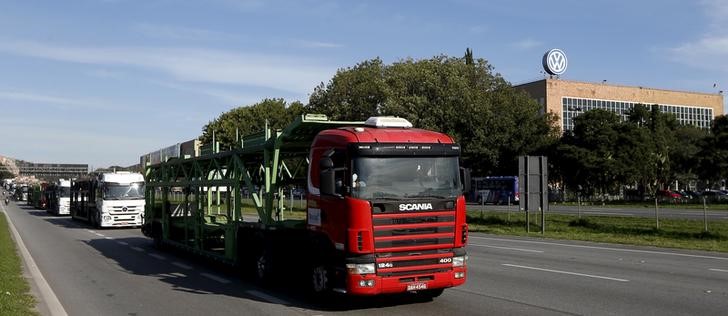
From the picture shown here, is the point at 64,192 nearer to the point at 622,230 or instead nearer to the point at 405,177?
the point at 622,230

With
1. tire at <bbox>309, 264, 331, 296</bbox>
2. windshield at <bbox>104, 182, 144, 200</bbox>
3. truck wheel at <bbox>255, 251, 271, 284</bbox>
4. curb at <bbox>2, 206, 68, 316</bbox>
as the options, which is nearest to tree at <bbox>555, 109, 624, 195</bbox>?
windshield at <bbox>104, 182, 144, 200</bbox>

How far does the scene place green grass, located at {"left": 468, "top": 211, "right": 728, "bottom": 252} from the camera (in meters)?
23.1

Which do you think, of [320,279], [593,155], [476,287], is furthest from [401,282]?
[593,155]

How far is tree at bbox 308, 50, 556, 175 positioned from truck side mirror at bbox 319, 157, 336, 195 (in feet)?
124

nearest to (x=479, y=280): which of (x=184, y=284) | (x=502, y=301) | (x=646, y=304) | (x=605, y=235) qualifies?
(x=502, y=301)

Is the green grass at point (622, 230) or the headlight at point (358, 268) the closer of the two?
the headlight at point (358, 268)

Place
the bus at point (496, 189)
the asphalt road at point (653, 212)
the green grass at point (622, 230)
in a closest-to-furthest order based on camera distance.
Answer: the green grass at point (622, 230) < the asphalt road at point (653, 212) < the bus at point (496, 189)

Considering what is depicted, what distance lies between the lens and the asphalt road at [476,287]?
973cm

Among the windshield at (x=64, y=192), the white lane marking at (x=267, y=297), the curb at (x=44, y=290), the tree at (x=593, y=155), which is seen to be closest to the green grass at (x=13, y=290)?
the curb at (x=44, y=290)

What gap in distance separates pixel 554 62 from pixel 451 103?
154 feet

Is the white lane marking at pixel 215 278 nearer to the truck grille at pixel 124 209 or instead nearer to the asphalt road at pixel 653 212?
the truck grille at pixel 124 209

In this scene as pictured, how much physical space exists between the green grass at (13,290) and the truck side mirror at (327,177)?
13.9 ft

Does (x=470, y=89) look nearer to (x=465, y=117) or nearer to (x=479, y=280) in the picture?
(x=465, y=117)

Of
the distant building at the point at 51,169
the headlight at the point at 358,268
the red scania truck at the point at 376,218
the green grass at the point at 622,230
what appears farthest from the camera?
the distant building at the point at 51,169
